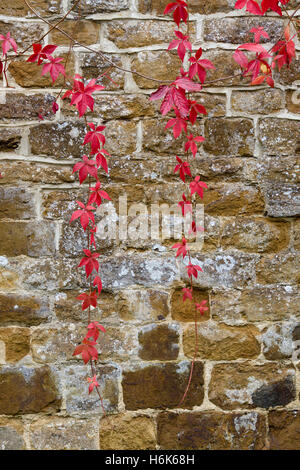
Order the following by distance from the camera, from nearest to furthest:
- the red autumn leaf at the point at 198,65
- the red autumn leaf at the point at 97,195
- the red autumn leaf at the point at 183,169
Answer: the red autumn leaf at the point at 198,65 < the red autumn leaf at the point at 97,195 < the red autumn leaf at the point at 183,169

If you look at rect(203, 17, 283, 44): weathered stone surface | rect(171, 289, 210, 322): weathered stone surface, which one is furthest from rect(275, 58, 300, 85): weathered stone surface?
rect(171, 289, 210, 322): weathered stone surface

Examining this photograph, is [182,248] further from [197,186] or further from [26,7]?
[26,7]

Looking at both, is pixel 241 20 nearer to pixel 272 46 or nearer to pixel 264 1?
pixel 272 46

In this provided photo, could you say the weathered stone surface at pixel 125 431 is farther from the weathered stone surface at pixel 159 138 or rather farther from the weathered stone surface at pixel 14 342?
the weathered stone surface at pixel 159 138

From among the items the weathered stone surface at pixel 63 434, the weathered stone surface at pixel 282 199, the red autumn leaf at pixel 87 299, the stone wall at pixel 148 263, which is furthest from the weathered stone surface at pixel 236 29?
the weathered stone surface at pixel 63 434

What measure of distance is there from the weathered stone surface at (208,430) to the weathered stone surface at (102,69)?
1.63 m

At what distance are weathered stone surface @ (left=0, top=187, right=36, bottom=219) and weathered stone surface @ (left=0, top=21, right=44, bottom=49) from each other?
0.70m

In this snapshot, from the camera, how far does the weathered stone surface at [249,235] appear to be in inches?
85.8

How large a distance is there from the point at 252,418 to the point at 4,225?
1538 mm

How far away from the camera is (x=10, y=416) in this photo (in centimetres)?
213

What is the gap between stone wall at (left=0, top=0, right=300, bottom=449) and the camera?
2.13 meters

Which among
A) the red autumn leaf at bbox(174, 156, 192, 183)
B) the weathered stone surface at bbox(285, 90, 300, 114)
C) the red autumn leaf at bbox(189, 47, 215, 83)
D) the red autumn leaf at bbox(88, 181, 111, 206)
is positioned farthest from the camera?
the weathered stone surface at bbox(285, 90, 300, 114)

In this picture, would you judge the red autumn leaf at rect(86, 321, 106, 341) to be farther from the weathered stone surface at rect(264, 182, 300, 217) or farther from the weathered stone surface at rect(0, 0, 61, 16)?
the weathered stone surface at rect(0, 0, 61, 16)

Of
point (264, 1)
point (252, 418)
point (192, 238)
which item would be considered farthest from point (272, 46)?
point (252, 418)
